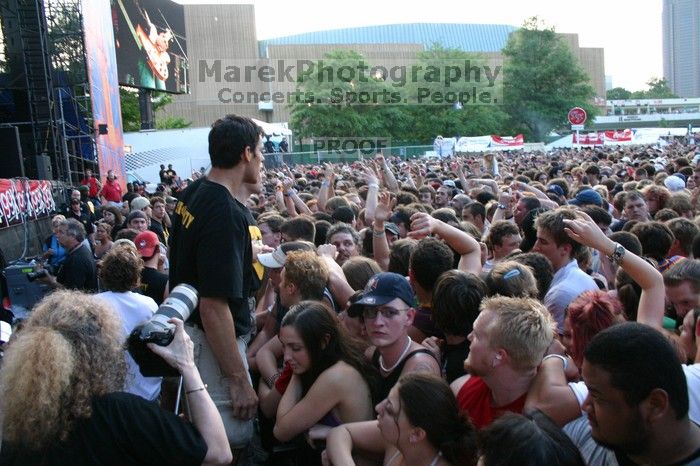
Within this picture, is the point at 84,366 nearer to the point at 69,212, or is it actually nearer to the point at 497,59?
the point at 69,212

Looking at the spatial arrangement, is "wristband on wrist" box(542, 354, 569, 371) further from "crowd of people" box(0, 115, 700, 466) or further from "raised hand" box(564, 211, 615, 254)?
"raised hand" box(564, 211, 615, 254)

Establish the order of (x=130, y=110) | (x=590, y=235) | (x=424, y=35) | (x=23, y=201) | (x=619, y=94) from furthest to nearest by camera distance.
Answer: (x=619, y=94)
(x=424, y=35)
(x=130, y=110)
(x=23, y=201)
(x=590, y=235)

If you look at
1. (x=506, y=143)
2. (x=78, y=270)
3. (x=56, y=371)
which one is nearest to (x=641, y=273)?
(x=56, y=371)

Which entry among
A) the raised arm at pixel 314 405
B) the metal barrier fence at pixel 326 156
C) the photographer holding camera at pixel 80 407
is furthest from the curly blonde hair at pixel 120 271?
the metal barrier fence at pixel 326 156

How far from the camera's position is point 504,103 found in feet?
233

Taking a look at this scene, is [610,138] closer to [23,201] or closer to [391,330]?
[23,201]

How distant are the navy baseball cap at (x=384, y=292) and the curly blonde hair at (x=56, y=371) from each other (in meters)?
1.53

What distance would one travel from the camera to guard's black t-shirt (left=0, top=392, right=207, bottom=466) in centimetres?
231

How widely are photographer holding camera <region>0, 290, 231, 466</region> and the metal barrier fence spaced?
3309 cm

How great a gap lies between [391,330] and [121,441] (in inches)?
63.9

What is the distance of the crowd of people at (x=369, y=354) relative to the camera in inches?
89.1

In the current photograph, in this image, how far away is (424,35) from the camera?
359 feet

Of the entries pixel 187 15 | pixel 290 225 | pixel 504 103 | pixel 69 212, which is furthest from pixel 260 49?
pixel 290 225

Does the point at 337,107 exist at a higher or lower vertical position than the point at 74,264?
higher
